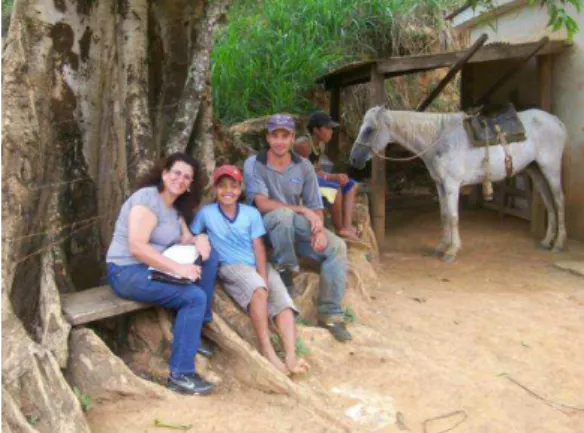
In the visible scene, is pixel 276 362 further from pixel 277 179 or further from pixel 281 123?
pixel 281 123

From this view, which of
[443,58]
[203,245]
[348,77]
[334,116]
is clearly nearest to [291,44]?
[334,116]

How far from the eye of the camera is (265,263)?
4.34m

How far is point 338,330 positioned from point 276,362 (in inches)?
31.7

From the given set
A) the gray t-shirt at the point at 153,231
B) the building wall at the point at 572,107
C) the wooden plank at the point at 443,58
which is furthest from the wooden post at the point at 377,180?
the gray t-shirt at the point at 153,231

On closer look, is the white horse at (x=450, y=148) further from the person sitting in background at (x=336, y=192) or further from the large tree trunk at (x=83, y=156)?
the large tree trunk at (x=83, y=156)

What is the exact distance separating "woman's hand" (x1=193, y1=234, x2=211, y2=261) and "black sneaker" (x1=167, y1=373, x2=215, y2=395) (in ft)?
2.40

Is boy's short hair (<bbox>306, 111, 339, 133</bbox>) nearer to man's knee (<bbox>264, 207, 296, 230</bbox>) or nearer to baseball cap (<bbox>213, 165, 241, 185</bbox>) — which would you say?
man's knee (<bbox>264, 207, 296, 230</bbox>)

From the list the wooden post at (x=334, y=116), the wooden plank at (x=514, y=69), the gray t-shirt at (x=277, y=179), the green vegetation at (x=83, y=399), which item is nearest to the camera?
the green vegetation at (x=83, y=399)

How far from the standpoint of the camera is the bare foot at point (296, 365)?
3.94 metres

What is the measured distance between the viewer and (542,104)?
27.7 ft

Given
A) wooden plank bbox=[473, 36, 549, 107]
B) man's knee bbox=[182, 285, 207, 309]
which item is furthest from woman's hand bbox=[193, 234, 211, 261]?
wooden plank bbox=[473, 36, 549, 107]

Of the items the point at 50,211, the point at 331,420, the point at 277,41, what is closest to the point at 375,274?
the point at 331,420

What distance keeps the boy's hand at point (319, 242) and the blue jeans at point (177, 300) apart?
1.08 m

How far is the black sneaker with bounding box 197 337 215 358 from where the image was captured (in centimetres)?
394
